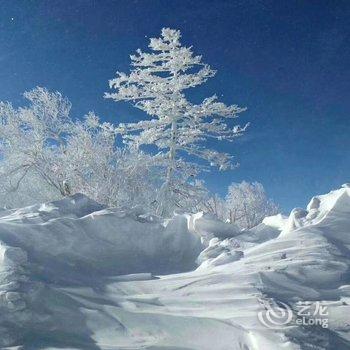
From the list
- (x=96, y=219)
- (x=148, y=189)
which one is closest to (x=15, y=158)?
(x=148, y=189)

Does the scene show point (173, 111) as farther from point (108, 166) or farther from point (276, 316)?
point (276, 316)

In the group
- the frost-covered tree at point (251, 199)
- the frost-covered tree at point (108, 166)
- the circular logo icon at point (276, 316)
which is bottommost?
the circular logo icon at point (276, 316)

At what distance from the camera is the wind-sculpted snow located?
414 cm

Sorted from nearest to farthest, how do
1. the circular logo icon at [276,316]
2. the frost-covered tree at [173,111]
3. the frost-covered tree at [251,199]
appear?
the circular logo icon at [276,316]
the frost-covered tree at [173,111]
the frost-covered tree at [251,199]

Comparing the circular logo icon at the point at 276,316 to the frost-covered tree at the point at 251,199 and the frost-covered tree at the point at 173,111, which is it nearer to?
the frost-covered tree at the point at 173,111

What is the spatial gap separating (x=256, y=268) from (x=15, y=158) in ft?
49.2

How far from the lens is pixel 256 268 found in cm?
527

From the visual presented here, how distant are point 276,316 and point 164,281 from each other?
1665mm

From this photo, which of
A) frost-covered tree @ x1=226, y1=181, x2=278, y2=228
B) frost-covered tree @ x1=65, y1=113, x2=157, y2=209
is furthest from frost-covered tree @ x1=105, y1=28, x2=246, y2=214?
frost-covered tree @ x1=226, y1=181, x2=278, y2=228

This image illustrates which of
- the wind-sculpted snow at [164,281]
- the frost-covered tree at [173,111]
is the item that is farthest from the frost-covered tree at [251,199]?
the wind-sculpted snow at [164,281]

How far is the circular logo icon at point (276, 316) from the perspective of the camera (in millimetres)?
4102
